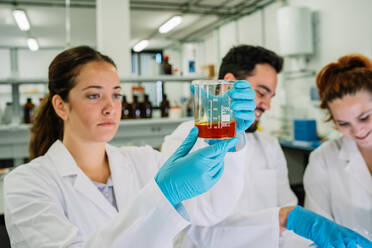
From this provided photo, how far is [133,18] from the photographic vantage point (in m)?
7.89

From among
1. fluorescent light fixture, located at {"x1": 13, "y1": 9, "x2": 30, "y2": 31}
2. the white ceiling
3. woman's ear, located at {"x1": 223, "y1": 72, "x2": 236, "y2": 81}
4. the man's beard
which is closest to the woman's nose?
woman's ear, located at {"x1": 223, "y1": 72, "x2": 236, "y2": 81}

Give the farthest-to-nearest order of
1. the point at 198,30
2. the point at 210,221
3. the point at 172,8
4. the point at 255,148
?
the point at 198,30 < the point at 172,8 < the point at 255,148 < the point at 210,221

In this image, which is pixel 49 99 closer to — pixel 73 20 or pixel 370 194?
pixel 370 194

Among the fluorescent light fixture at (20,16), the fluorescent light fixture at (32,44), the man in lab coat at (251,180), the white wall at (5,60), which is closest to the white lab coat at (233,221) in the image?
the man in lab coat at (251,180)

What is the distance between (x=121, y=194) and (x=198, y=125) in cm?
58

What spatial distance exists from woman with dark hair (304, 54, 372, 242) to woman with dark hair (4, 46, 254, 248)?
869mm

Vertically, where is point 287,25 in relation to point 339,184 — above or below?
above

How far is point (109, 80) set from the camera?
133cm

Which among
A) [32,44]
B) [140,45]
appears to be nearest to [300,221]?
[140,45]

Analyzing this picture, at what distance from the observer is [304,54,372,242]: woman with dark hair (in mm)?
1590

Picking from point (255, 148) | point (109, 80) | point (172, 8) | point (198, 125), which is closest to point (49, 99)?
point (109, 80)

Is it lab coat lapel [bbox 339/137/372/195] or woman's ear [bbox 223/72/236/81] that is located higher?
woman's ear [bbox 223/72/236/81]

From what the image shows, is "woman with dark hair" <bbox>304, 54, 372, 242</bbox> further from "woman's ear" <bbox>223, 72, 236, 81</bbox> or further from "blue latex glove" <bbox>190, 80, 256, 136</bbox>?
"blue latex glove" <bbox>190, 80, 256, 136</bbox>

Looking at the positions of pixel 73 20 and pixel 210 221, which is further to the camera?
pixel 73 20
